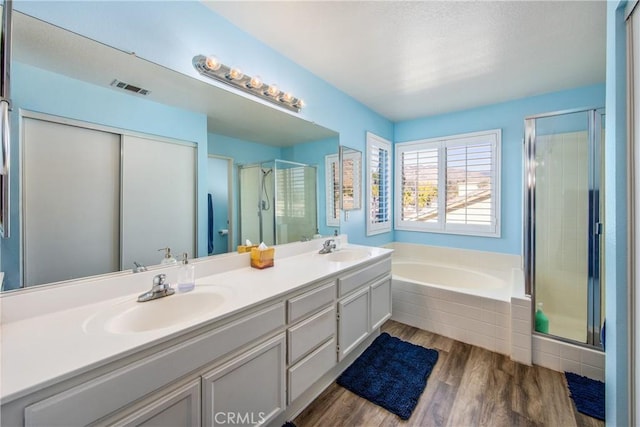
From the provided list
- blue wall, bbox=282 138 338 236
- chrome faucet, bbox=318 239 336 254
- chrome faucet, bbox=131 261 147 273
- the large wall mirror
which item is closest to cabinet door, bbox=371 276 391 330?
chrome faucet, bbox=318 239 336 254

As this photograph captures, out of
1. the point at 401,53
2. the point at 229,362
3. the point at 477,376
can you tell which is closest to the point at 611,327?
the point at 477,376

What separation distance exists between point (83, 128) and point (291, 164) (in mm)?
1271

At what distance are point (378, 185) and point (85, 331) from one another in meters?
2.98

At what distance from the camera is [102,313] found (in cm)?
98

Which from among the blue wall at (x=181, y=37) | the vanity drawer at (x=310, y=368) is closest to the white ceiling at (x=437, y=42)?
the blue wall at (x=181, y=37)

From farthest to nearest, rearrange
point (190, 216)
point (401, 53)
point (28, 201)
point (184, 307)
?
point (401, 53) → point (190, 216) → point (184, 307) → point (28, 201)

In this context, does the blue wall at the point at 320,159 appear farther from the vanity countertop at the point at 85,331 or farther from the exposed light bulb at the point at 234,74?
the vanity countertop at the point at 85,331

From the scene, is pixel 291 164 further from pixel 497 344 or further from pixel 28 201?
pixel 497 344

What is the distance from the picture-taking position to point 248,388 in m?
1.10

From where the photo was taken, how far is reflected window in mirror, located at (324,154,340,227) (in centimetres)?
245

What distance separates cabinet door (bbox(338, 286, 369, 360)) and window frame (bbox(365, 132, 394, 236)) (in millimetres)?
1257

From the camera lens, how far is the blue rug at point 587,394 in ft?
4.85

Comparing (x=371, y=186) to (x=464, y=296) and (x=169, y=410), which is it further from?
(x=169, y=410)

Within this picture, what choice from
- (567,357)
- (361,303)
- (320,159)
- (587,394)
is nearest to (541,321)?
(567,357)
